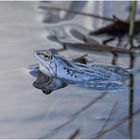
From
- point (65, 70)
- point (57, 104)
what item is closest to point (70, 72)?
point (65, 70)

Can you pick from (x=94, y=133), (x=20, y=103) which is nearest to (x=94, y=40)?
(x=20, y=103)

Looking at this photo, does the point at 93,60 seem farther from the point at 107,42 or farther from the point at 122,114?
the point at 122,114

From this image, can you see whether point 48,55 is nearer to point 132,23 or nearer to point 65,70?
point 65,70

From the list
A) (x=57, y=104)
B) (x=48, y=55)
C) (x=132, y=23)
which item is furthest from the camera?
(x=132, y=23)

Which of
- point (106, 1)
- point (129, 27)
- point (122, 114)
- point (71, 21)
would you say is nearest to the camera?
point (122, 114)

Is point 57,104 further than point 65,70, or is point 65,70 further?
point 65,70

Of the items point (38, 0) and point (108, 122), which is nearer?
point (108, 122)

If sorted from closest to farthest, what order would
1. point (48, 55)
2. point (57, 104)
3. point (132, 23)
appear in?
point (57, 104) → point (48, 55) → point (132, 23)
